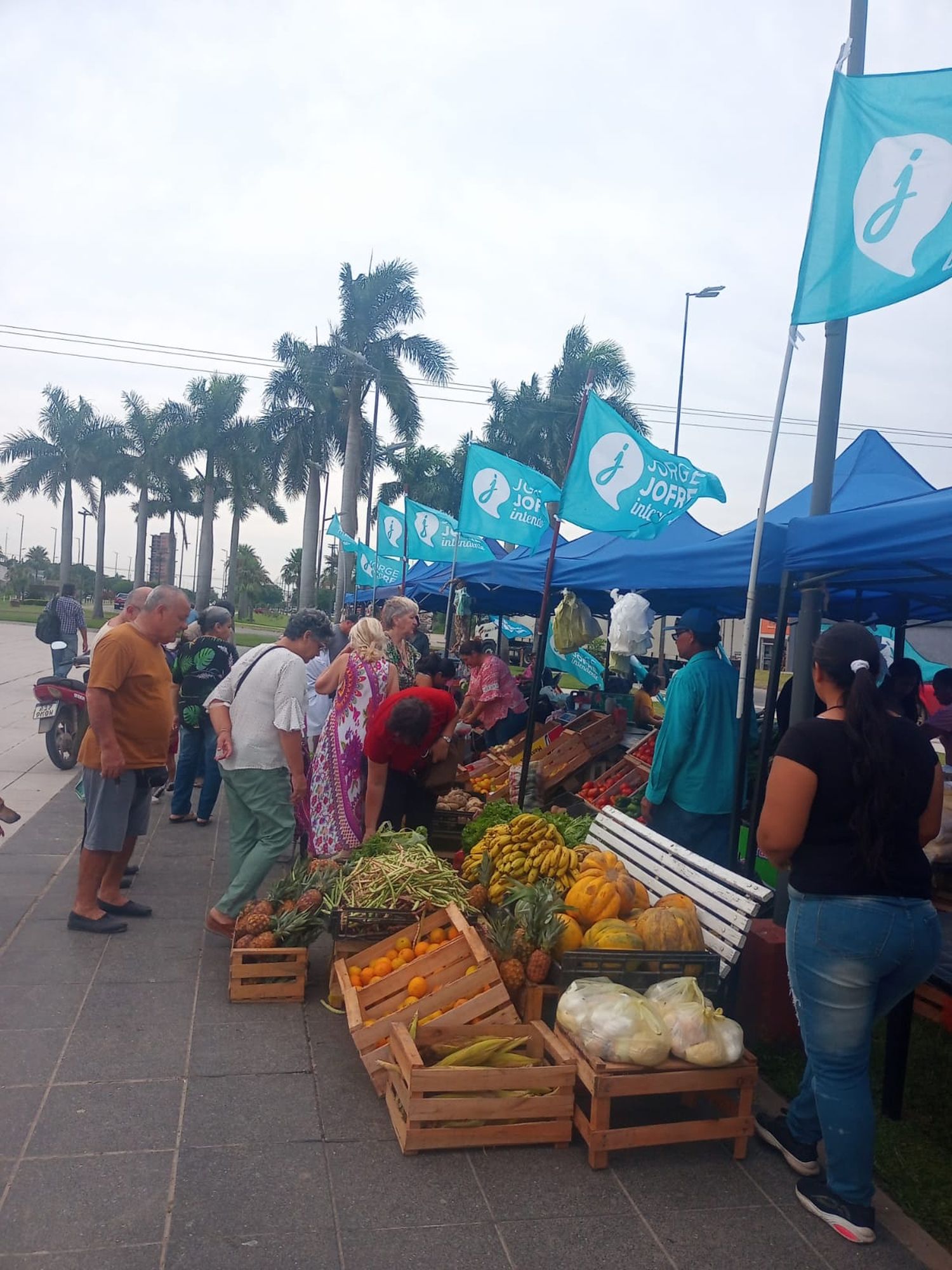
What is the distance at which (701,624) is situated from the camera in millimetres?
5461

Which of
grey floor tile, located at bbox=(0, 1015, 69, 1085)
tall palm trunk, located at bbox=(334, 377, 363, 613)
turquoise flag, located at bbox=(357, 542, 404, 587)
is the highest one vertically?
tall palm trunk, located at bbox=(334, 377, 363, 613)

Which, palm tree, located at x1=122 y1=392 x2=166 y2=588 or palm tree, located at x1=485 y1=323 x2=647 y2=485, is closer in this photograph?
palm tree, located at x1=485 y1=323 x2=647 y2=485

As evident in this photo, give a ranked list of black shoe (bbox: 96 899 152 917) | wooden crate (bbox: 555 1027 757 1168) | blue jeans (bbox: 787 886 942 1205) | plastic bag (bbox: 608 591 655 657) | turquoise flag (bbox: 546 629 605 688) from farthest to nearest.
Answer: turquoise flag (bbox: 546 629 605 688) < plastic bag (bbox: 608 591 655 657) < black shoe (bbox: 96 899 152 917) < wooden crate (bbox: 555 1027 757 1168) < blue jeans (bbox: 787 886 942 1205)

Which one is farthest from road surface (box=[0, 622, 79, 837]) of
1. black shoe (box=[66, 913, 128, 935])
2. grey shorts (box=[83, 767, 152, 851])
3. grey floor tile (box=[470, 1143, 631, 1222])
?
grey floor tile (box=[470, 1143, 631, 1222])

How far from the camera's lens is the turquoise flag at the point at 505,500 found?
9102 millimetres

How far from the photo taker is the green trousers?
5.24 m

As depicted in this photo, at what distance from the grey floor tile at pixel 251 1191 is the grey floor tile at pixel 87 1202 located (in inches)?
3.0

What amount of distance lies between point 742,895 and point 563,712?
21.5ft

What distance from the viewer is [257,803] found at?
5262 millimetres

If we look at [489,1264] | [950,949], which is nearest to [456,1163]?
[489,1264]

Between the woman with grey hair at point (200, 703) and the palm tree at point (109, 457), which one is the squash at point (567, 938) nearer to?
the woman with grey hair at point (200, 703)

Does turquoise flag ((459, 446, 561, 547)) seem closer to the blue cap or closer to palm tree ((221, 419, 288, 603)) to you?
the blue cap

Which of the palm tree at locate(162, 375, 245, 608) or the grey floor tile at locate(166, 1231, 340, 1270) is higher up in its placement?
the palm tree at locate(162, 375, 245, 608)

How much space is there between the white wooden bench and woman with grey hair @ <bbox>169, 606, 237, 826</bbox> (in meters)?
3.75
